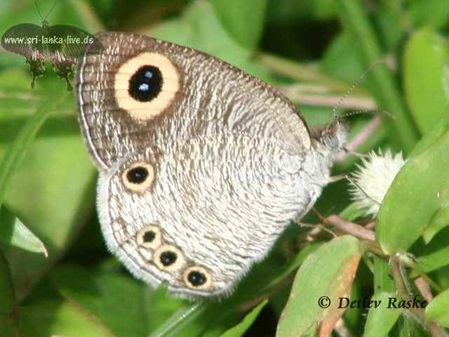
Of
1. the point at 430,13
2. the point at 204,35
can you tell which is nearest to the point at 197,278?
the point at 204,35

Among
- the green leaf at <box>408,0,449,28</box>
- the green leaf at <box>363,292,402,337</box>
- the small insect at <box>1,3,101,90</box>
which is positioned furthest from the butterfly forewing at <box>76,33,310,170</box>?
the green leaf at <box>408,0,449,28</box>

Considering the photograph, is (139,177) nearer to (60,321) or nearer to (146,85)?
(146,85)

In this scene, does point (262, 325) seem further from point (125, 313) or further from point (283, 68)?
point (283, 68)

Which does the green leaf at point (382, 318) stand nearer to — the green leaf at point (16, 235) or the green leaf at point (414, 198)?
the green leaf at point (414, 198)

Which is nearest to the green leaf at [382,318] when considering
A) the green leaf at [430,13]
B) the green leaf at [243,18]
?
the green leaf at [243,18]

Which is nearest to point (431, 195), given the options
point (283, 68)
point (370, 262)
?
point (370, 262)

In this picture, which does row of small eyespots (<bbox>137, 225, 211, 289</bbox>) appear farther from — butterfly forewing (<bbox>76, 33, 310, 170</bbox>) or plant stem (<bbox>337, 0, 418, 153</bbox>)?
plant stem (<bbox>337, 0, 418, 153</bbox>)
